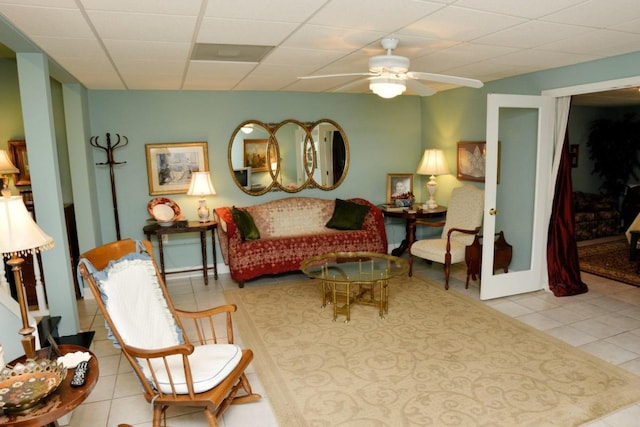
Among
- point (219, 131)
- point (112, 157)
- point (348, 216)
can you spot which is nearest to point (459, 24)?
point (348, 216)

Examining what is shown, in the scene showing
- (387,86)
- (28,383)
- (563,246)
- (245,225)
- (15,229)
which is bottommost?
(563,246)

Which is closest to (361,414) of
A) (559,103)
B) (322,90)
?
(559,103)

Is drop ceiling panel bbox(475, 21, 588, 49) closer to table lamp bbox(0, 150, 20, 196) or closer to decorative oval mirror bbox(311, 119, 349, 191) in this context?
decorative oval mirror bbox(311, 119, 349, 191)

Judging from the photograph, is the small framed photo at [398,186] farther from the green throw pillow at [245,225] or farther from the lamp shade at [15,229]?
the lamp shade at [15,229]

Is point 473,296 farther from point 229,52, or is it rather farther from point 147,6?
point 147,6

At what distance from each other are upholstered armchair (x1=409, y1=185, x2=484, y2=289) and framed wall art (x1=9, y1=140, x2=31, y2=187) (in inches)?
174

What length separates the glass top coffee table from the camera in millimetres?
3912

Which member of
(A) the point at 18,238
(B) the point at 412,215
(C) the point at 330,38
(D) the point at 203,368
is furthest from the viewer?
(B) the point at 412,215

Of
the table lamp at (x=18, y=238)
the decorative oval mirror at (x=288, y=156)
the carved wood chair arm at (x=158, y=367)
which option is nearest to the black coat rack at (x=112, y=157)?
the decorative oval mirror at (x=288, y=156)

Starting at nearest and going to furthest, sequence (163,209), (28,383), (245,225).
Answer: (28,383)
(245,225)
(163,209)

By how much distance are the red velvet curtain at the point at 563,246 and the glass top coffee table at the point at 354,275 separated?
168 centimetres

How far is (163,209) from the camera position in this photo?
5.18 m

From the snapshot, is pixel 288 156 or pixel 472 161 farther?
pixel 288 156

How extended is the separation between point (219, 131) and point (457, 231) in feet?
10.4
